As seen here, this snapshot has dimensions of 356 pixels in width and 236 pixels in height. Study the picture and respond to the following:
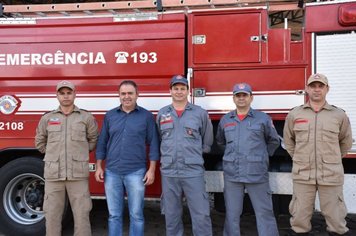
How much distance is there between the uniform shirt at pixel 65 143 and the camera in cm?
447

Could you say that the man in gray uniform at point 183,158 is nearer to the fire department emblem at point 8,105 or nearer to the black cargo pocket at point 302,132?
the black cargo pocket at point 302,132

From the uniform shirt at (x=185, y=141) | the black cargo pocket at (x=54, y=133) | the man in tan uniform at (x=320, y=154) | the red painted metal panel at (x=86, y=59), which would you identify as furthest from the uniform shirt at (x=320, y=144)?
the black cargo pocket at (x=54, y=133)

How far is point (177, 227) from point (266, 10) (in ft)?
7.92

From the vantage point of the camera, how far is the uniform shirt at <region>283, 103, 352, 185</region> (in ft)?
13.7

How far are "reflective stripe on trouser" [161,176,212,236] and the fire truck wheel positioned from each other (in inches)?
63.0

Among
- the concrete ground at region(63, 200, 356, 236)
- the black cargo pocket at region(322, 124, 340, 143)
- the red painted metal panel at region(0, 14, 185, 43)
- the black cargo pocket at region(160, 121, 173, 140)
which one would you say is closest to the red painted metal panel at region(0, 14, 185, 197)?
the red painted metal panel at region(0, 14, 185, 43)

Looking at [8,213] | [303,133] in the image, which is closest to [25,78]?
[8,213]

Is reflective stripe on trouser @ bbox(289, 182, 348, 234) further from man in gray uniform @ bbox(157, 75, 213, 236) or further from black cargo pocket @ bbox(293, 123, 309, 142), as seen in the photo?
man in gray uniform @ bbox(157, 75, 213, 236)

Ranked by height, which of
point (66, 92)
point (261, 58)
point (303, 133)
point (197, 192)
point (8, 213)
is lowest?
point (8, 213)

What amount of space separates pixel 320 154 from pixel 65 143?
244cm

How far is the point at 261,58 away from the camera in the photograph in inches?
189

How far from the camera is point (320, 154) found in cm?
418

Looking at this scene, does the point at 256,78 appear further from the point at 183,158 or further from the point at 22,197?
the point at 22,197

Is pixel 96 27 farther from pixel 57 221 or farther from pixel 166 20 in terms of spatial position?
pixel 57 221
